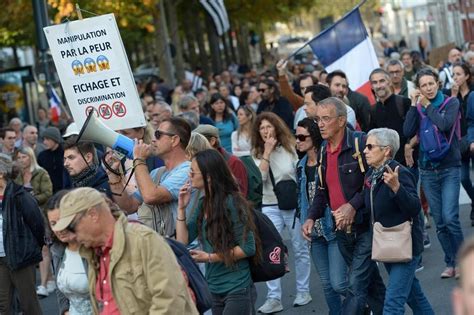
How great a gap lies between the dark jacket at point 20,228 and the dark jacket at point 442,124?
10.6 feet

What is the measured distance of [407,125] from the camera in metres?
10.5

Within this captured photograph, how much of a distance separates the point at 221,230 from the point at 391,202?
59.1 inches

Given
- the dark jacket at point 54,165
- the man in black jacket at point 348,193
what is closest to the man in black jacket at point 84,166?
the man in black jacket at point 348,193

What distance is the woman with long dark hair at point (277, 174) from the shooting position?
10469 millimetres

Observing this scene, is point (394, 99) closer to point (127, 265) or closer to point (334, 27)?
point (334, 27)

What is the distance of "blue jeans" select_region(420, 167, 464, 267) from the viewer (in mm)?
10281

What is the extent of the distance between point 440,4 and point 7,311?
92.1 ft

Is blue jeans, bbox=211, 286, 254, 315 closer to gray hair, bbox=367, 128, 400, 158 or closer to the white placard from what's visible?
gray hair, bbox=367, 128, 400, 158

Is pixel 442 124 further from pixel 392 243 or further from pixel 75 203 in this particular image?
pixel 75 203

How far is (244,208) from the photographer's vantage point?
23.5 ft

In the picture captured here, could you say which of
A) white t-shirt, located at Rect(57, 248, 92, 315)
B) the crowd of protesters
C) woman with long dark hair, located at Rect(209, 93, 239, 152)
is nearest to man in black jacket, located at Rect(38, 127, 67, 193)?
the crowd of protesters

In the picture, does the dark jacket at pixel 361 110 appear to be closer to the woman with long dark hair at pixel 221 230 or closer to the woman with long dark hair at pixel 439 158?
the woman with long dark hair at pixel 439 158

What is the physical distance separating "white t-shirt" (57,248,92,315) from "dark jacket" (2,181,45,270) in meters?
3.28

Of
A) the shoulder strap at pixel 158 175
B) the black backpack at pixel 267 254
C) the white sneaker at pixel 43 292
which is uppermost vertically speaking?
the shoulder strap at pixel 158 175
